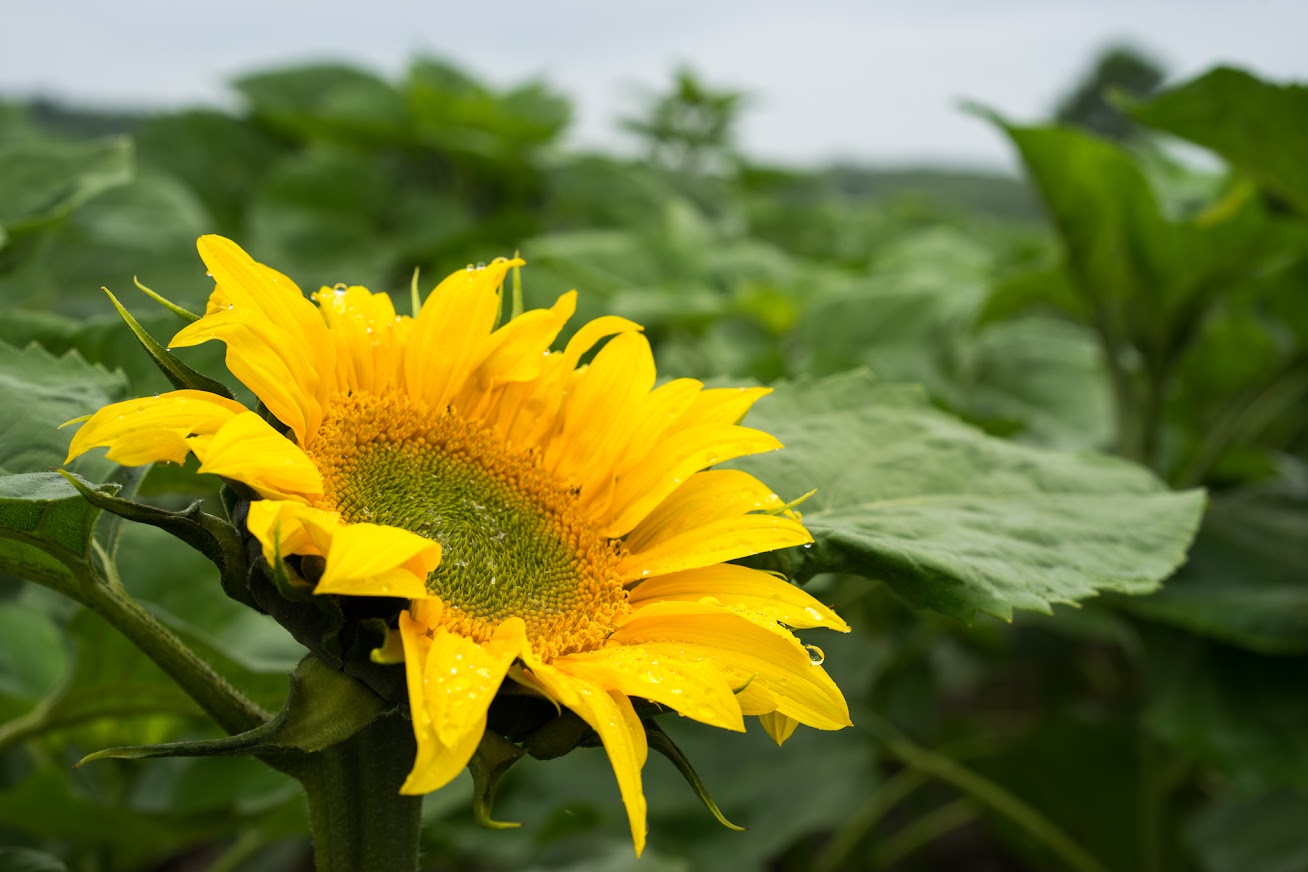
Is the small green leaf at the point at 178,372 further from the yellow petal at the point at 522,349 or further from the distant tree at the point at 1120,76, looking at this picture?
the distant tree at the point at 1120,76

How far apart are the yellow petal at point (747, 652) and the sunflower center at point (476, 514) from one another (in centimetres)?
3

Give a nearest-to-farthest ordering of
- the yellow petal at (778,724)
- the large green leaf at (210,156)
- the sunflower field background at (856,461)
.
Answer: the yellow petal at (778,724), the sunflower field background at (856,461), the large green leaf at (210,156)

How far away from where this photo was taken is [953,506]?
27.7 inches

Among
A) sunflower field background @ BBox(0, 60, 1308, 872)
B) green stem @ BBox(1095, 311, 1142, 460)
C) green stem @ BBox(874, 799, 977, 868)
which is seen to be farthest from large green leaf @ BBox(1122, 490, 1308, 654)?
green stem @ BBox(874, 799, 977, 868)

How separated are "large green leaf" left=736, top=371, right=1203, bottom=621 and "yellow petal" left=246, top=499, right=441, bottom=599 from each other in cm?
23

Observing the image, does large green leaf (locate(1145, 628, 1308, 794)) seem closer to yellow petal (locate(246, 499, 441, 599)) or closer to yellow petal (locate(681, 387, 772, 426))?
yellow petal (locate(681, 387, 772, 426))

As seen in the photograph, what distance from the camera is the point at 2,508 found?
0.51m

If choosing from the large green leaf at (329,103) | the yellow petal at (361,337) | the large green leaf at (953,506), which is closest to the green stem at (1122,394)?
the large green leaf at (953,506)

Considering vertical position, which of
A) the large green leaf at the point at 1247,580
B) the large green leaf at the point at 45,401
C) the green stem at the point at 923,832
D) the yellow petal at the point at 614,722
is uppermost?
the yellow petal at the point at 614,722

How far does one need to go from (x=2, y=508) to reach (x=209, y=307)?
122mm

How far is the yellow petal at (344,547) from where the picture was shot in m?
0.41

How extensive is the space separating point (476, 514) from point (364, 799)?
138 millimetres

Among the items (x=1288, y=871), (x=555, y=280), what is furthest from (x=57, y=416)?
(x=1288, y=871)

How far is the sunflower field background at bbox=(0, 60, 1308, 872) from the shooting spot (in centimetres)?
71
